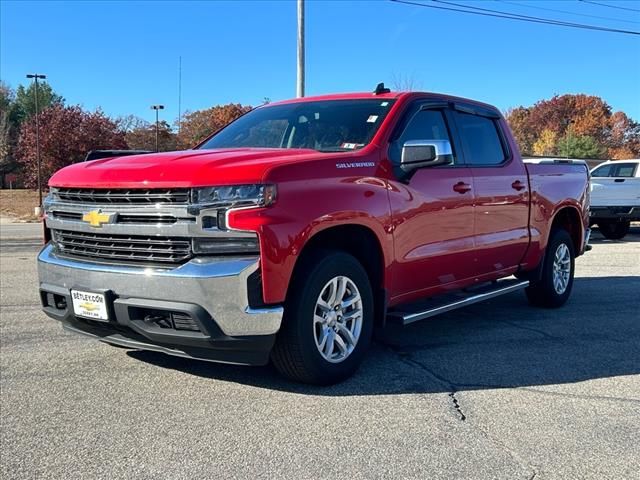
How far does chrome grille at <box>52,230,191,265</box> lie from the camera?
3842 mm

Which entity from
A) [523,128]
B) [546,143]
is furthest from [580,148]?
Answer: [523,128]

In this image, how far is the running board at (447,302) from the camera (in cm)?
480

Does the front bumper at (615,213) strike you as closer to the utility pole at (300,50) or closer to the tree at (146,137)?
the utility pole at (300,50)

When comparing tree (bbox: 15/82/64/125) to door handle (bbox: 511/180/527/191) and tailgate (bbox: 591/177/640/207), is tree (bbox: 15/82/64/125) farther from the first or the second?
door handle (bbox: 511/180/527/191)

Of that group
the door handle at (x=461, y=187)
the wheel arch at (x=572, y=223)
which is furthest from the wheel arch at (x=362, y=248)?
the wheel arch at (x=572, y=223)

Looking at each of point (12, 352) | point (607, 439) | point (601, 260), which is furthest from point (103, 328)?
point (601, 260)

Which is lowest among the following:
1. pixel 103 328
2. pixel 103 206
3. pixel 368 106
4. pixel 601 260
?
pixel 601 260

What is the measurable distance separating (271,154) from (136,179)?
37.2 inches

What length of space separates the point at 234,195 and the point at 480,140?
318cm

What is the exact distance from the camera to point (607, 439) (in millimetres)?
3584

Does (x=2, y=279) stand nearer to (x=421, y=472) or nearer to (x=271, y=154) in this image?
(x=271, y=154)

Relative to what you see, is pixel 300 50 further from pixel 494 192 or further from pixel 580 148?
pixel 580 148

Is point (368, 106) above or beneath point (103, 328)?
above

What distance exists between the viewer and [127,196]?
13.0 feet
